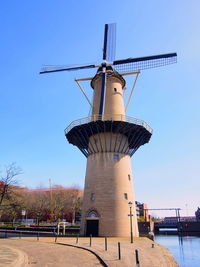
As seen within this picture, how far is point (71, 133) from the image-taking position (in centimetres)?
2823

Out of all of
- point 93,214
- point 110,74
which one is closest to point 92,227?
point 93,214

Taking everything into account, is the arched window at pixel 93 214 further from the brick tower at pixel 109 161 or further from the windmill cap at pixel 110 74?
the windmill cap at pixel 110 74

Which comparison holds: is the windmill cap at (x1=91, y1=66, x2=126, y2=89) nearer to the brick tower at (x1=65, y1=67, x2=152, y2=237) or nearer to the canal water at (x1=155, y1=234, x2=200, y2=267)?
the brick tower at (x1=65, y1=67, x2=152, y2=237)

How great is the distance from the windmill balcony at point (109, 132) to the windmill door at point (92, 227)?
7.81m

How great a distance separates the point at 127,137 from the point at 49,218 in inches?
1946

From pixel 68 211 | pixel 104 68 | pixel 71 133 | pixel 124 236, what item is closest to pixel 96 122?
pixel 71 133

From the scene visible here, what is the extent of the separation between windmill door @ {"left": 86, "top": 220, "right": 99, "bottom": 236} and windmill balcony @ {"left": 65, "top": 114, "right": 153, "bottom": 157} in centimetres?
781

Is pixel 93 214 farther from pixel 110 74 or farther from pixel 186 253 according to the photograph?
pixel 110 74

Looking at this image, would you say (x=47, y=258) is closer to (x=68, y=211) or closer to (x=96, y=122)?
(x=96, y=122)

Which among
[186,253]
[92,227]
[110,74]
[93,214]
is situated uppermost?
[110,74]

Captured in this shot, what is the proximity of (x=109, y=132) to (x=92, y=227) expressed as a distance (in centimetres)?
1074

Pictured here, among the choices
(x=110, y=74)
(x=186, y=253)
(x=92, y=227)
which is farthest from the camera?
(x=110, y=74)

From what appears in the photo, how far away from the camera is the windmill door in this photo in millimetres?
23708

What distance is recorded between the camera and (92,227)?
942 inches
